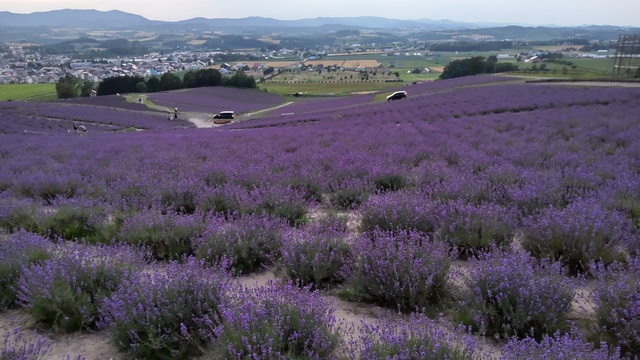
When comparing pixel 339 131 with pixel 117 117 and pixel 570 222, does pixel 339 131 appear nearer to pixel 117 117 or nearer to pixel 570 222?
pixel 570 222

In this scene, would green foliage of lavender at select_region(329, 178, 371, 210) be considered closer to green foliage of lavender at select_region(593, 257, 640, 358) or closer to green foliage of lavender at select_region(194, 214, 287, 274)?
green foliage of lavender at select_region(194, 214, 287, 274)

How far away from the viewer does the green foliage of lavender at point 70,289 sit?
11.3ft

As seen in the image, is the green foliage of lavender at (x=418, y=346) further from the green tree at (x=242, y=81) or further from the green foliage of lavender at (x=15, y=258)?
the green tree at (x=242, y=81)

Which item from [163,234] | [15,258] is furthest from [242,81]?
[15,258]

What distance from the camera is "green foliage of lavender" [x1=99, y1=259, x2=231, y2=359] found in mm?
3025

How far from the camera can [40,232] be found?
217 inches

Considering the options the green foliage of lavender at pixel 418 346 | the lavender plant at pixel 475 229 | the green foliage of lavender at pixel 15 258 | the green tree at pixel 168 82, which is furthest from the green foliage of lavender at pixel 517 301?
the green tree at pixel 168 82

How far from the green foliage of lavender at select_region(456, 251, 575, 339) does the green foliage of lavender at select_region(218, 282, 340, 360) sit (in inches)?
42.5

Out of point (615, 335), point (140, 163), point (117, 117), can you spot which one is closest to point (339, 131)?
point (140, 163)

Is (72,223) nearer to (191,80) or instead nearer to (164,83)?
(191,80)

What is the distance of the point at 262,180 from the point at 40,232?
3.13 m

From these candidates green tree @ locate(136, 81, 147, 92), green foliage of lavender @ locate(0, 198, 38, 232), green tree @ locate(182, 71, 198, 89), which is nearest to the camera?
green foliage of lavender @ locate(0, 198, 38, 232)

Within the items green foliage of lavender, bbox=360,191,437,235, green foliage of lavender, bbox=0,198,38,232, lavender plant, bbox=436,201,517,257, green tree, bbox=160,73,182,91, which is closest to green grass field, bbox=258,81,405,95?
green tree, bbox=160,73,182,91

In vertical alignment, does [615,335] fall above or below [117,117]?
above
